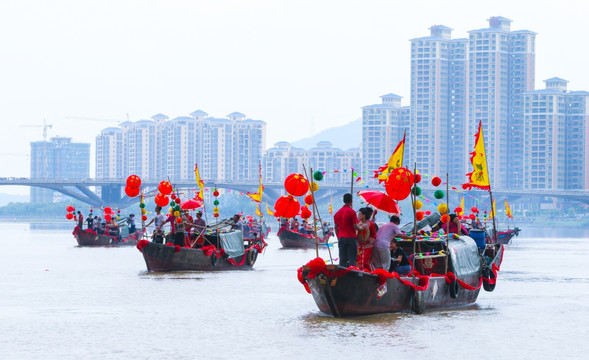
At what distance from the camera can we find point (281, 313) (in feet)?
73.6

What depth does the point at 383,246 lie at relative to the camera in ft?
67.6

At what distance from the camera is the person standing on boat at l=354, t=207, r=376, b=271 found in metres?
20.5

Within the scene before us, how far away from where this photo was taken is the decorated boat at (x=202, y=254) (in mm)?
32469

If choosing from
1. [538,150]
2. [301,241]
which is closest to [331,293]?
[301,241]

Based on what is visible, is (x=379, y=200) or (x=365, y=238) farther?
(x=379, y=200)

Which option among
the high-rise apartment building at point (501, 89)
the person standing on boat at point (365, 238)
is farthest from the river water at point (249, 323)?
the high-rise apartment building at point (501, 89)

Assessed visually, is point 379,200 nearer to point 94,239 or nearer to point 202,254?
point 202,254

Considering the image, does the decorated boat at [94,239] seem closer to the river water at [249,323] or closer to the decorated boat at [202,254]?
the decorated boat at [202,254]

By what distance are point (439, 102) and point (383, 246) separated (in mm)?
168554

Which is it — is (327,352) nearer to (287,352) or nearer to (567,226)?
(287,352)

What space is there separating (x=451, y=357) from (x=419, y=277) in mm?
4286

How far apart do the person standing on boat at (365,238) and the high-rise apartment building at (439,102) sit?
6484 inches

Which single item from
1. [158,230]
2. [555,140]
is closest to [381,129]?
[555,140]

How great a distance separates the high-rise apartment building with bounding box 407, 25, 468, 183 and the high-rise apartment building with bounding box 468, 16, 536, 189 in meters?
2.28
